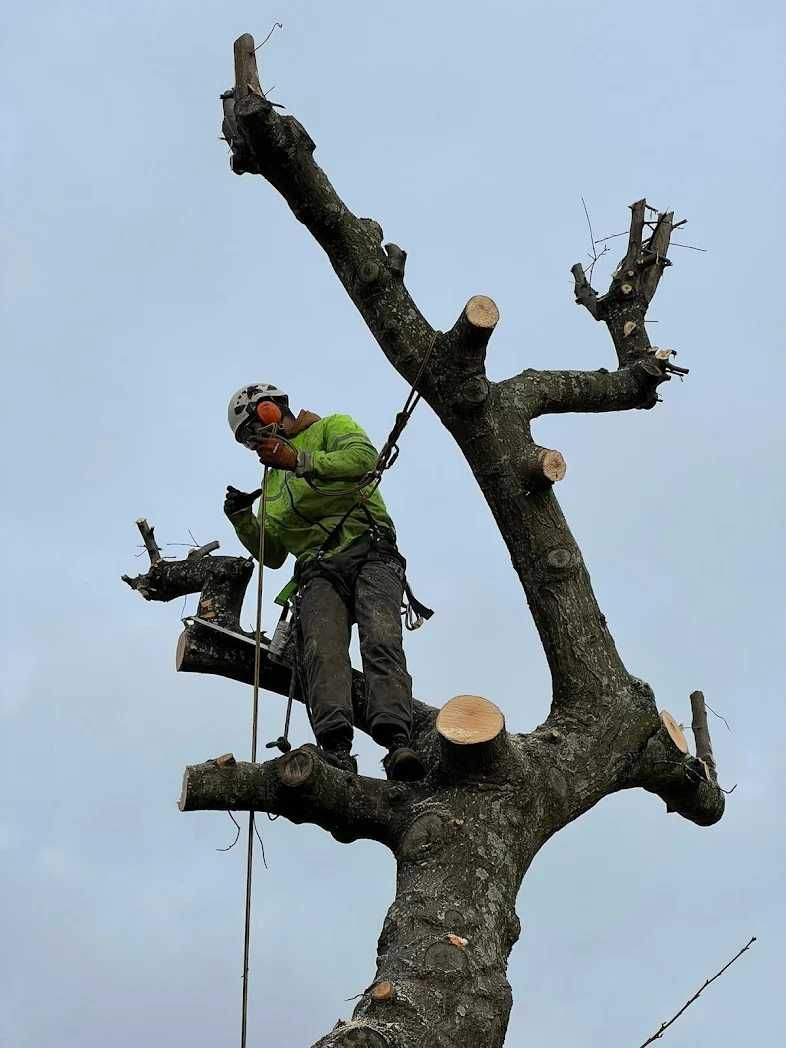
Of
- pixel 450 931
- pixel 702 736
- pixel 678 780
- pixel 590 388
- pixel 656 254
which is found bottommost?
pixel 450 931

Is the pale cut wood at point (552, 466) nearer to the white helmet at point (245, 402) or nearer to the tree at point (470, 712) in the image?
the tree at point (470, 712)

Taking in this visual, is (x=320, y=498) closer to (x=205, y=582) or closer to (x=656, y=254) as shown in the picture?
(x=205, y=582)

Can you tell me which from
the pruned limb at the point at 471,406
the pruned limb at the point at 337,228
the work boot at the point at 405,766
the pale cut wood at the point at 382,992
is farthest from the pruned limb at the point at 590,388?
the pale cut wood at the point at 382,992

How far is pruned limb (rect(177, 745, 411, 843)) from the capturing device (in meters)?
4.75

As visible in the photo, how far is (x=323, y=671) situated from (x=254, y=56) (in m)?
2.30

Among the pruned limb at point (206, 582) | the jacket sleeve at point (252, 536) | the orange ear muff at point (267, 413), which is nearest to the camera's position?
the pruned limb at point (206, 582)

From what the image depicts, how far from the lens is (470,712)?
4938 millimetres

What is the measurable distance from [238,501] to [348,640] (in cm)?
101

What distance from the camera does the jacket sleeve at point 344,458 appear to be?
20.1 feet

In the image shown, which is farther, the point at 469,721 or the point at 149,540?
the point at 149,540

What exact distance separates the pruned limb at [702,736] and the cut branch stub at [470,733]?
1406 millimetres

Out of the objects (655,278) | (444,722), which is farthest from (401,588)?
(655,278)

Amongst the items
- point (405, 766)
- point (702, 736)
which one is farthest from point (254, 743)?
point (702, 736)

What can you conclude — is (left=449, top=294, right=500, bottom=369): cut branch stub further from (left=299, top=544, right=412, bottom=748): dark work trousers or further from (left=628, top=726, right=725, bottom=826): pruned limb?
(left=628, top=726, right=725, bottom=826): pruned limb
